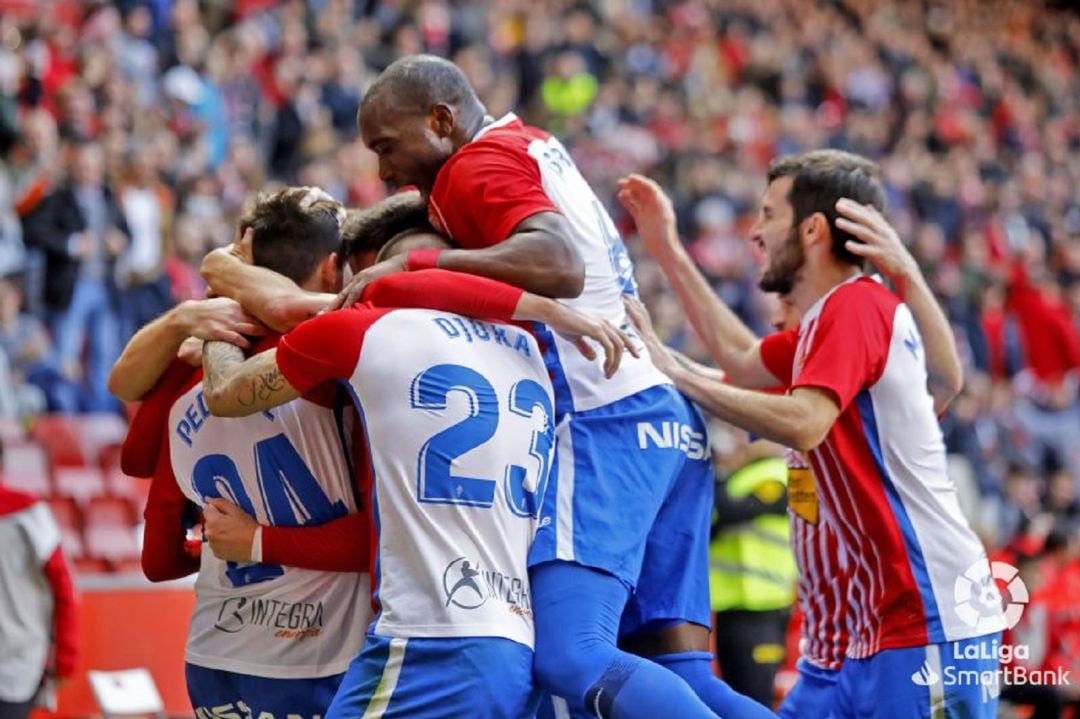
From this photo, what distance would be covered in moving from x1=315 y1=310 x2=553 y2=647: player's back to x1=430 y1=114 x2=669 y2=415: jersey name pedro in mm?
416

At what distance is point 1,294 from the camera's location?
11562 millimetres

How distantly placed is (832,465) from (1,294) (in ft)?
26.7

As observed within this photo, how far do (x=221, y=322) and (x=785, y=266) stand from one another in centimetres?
198

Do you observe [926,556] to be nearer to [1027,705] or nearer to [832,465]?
[832,465]

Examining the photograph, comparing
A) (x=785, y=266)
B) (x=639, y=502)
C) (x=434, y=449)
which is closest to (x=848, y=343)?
(x=785, y=266)

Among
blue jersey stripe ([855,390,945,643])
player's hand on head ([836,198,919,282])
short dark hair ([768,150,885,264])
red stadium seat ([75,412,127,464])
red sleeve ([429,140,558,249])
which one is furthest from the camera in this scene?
red stadium seat ([75,412,127,464])

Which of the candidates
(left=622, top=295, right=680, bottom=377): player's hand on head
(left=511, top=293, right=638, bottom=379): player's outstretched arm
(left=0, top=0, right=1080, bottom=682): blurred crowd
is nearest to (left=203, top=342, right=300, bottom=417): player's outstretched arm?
(left=511, top=293, right=638, bottom=379): player's outstretched arm

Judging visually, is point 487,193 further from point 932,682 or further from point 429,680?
point 932,682

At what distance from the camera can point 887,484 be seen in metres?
5.08

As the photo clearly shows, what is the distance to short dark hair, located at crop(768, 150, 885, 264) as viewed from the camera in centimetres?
546

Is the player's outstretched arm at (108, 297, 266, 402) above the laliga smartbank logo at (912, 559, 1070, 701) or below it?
above

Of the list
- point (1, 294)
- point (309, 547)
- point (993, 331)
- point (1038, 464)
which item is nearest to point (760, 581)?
point (309, 547)

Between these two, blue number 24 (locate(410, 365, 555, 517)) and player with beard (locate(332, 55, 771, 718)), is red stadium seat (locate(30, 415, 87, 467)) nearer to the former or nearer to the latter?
player with beard (locate(332, 55, 771, 718))

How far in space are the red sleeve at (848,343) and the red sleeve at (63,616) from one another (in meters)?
4.10
